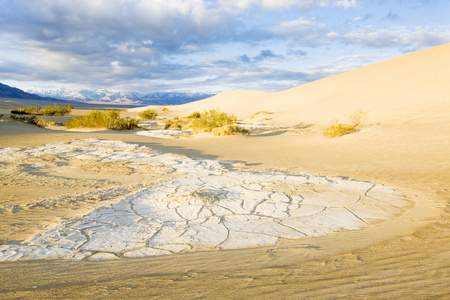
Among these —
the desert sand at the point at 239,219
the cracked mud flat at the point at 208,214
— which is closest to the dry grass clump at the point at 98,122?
the desert sand at the point at 239,219

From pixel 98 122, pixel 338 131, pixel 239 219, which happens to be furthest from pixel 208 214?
pixel 98 122

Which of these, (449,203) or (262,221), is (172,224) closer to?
(262,221)

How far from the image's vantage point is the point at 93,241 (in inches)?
134

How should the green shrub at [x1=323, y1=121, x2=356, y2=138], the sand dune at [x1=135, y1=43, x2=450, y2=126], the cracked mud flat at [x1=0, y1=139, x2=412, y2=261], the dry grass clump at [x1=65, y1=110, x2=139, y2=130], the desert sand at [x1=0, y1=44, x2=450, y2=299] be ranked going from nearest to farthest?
1. the desert sand at [x1=0, y1=44, x2=450, y2=299]
2. the cracked mud flat at [x1=0, y1=139, x2=412, y2=261]
3. the green shrub at [x1=323, y1=121, x2=356, y2=138]
4. the dry grass clump at [x1=65, y1=110, x2=139, y2=130]
5. the sand dune at [x1=135, y1=43, x2=450, y2=126]

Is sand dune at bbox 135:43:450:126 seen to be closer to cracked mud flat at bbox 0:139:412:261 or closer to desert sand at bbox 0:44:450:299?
desert sand at bbox 0:44:450:299

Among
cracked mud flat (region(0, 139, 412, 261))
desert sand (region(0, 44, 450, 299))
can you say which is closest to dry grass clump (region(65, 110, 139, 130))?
desert sand (region(0, 44, 450, 299))

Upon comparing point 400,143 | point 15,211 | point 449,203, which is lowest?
point 15,211

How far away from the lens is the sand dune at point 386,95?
19703mm

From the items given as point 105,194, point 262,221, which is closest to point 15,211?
point 105,194

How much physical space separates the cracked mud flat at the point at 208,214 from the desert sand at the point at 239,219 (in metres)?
0.03

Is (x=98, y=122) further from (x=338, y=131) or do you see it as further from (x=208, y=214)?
(x=208, y=214)

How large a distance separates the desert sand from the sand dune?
33.8ft

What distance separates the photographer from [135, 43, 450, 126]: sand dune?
64.6 feet

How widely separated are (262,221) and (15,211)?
10.9 ft
